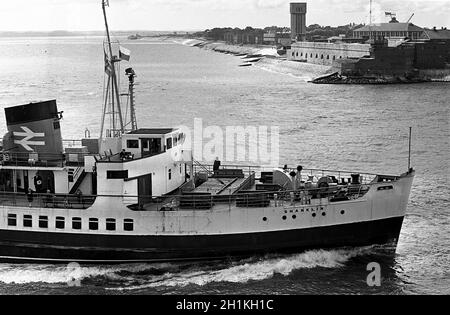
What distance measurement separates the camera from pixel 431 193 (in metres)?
35.5

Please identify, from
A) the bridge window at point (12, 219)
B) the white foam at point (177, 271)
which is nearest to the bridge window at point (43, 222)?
the bridge window at point (12, 219)

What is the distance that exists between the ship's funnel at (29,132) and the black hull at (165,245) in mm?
3256

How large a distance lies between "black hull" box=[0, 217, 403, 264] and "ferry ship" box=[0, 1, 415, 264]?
0.03m

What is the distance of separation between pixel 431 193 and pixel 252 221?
14481 millimetres

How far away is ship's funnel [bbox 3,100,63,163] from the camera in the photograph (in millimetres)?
26719

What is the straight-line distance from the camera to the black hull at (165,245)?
24.6m

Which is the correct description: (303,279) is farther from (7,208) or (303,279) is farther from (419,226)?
(7,208)

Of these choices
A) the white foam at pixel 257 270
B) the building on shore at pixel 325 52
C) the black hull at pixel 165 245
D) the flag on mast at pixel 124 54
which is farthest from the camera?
the building on shore at pixel 325 52

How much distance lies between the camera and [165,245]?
24.6 meters

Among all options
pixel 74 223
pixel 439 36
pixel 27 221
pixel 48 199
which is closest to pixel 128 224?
pixel 74 223

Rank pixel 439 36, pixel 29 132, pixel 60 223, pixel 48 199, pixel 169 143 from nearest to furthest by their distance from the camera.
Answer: pixel 60 223 → pixel 48 199 → pixel 169 143 → pixel 29 132 → pixel 439 36

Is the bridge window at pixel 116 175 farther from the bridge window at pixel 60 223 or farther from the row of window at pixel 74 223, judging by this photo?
the bridge window at pixel 60 223

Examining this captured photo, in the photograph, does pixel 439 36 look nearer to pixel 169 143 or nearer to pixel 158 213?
pixel 169 143

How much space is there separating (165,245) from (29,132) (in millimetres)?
7031
